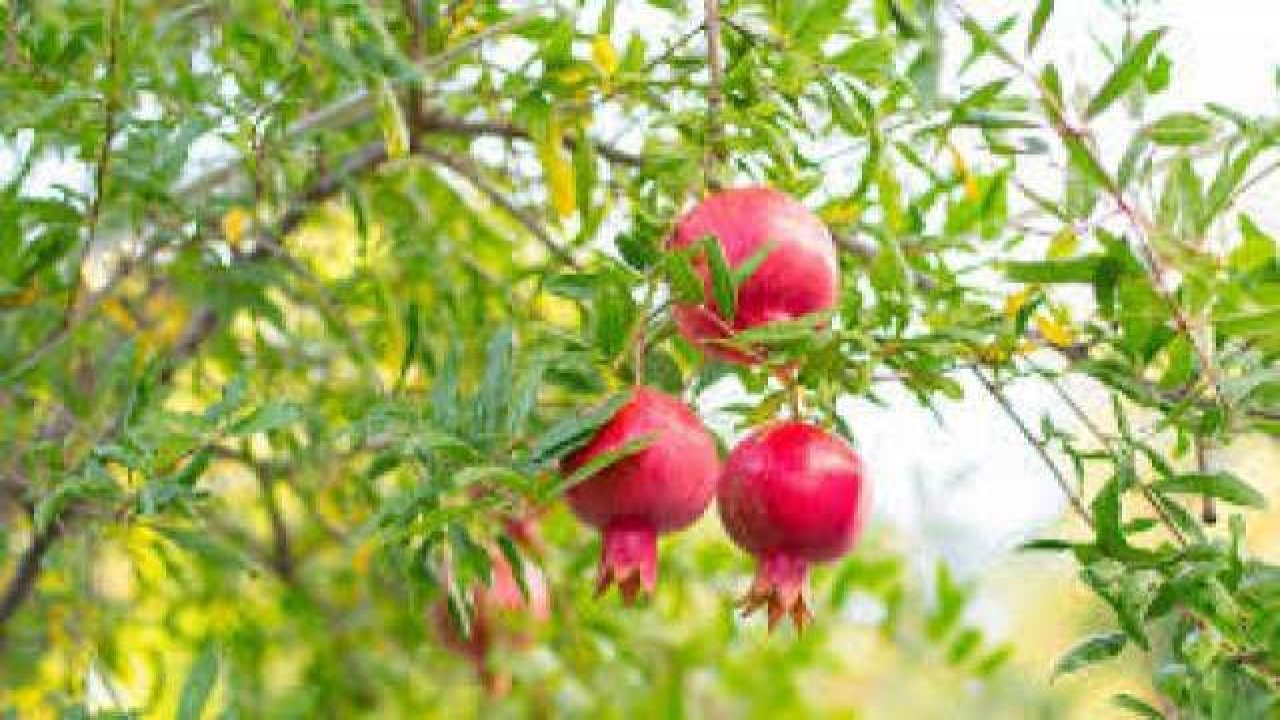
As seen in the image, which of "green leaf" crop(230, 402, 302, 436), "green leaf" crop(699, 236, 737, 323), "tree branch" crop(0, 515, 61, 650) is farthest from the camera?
"tree branch" crop(0, 515, 61, 650)

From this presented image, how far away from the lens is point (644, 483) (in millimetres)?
1154

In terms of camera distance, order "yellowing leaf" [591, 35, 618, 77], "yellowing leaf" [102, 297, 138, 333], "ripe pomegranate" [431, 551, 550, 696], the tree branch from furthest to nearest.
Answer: "yellowing leaf" [102, 297, 138, 333], the tree branch, "ripe pomegranate" [431, 551, 550, 696], "yellowing leaf" [591, 35, 618, 77]

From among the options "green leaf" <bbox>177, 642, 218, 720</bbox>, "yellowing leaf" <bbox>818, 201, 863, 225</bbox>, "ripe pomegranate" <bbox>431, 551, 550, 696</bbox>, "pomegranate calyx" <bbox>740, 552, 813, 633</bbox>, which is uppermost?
"yellowing leaf" <bbox>818, 201, 863, 225</bbox>

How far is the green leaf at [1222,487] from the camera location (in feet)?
3.96

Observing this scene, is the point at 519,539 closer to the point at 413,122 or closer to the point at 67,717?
the point at 413,122

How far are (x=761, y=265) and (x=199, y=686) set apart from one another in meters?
0.54

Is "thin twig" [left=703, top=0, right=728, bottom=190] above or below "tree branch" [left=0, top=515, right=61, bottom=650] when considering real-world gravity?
above

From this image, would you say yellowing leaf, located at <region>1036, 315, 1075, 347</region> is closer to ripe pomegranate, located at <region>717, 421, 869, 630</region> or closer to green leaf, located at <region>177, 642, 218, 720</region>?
ripe pomegranate, located at <region>717, 421, 869, 630</region>

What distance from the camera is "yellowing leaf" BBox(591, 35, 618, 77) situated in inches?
56.7

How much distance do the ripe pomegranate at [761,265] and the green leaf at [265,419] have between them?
325 mm

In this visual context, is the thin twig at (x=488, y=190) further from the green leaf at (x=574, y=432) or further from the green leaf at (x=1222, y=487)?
the green leaf at (x=1222, y=487)

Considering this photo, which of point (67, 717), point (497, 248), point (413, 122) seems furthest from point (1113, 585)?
point (497, 248)

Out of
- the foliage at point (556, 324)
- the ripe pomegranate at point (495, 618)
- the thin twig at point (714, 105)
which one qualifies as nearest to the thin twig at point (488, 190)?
the foliage at point (556, 324)

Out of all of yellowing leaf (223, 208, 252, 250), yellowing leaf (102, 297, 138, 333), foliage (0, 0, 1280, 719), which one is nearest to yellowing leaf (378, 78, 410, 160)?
foliage (0, 0, 1280, 719)
